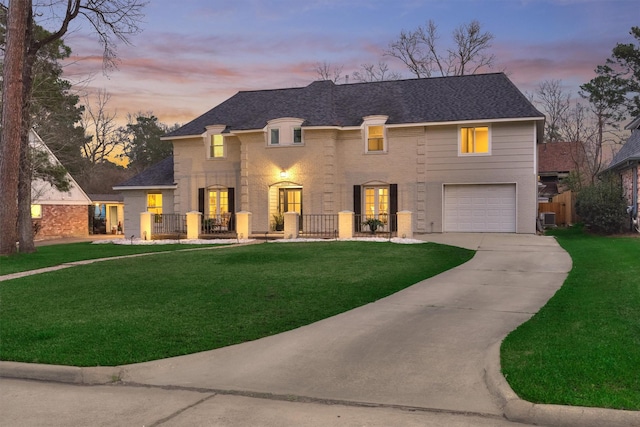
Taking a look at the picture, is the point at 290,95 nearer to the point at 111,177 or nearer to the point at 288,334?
the point at 288,334

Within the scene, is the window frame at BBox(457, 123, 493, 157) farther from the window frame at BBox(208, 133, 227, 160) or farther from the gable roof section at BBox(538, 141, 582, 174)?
the gable roof section at BBox(538, 141, 582, 174)

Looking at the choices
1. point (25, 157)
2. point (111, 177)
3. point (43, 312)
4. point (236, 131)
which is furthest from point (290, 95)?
point (111, 177)

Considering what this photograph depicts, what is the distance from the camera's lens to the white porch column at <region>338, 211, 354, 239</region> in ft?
72.4

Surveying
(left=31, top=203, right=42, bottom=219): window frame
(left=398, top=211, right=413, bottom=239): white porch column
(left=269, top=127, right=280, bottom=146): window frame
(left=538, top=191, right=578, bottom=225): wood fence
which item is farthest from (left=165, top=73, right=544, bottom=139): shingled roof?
(left=31, top=203, right=42, bottom=219): window frame

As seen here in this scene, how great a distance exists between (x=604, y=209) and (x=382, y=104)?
35.4 ft

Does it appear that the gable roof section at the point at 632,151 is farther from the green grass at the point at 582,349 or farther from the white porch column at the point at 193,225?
the white porch column at the point at 193,225

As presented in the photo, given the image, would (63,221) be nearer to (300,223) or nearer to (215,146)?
(215,146)

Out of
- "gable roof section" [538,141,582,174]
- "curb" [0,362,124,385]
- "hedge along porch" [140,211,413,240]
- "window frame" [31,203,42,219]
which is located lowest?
"curb" [0,362,124,385]

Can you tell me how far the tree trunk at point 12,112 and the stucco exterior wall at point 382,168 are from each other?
1099 centimetres

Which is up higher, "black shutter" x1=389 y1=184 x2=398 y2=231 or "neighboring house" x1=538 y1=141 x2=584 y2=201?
"neighboring house" x1=538 y1=141 x2=584 y2=201

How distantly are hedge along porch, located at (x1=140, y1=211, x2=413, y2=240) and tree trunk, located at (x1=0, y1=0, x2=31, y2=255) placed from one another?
805cm

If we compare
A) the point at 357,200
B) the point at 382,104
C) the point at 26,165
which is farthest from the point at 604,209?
the point at 26,165

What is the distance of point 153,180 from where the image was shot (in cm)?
3052

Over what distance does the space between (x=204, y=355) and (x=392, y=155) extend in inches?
777
